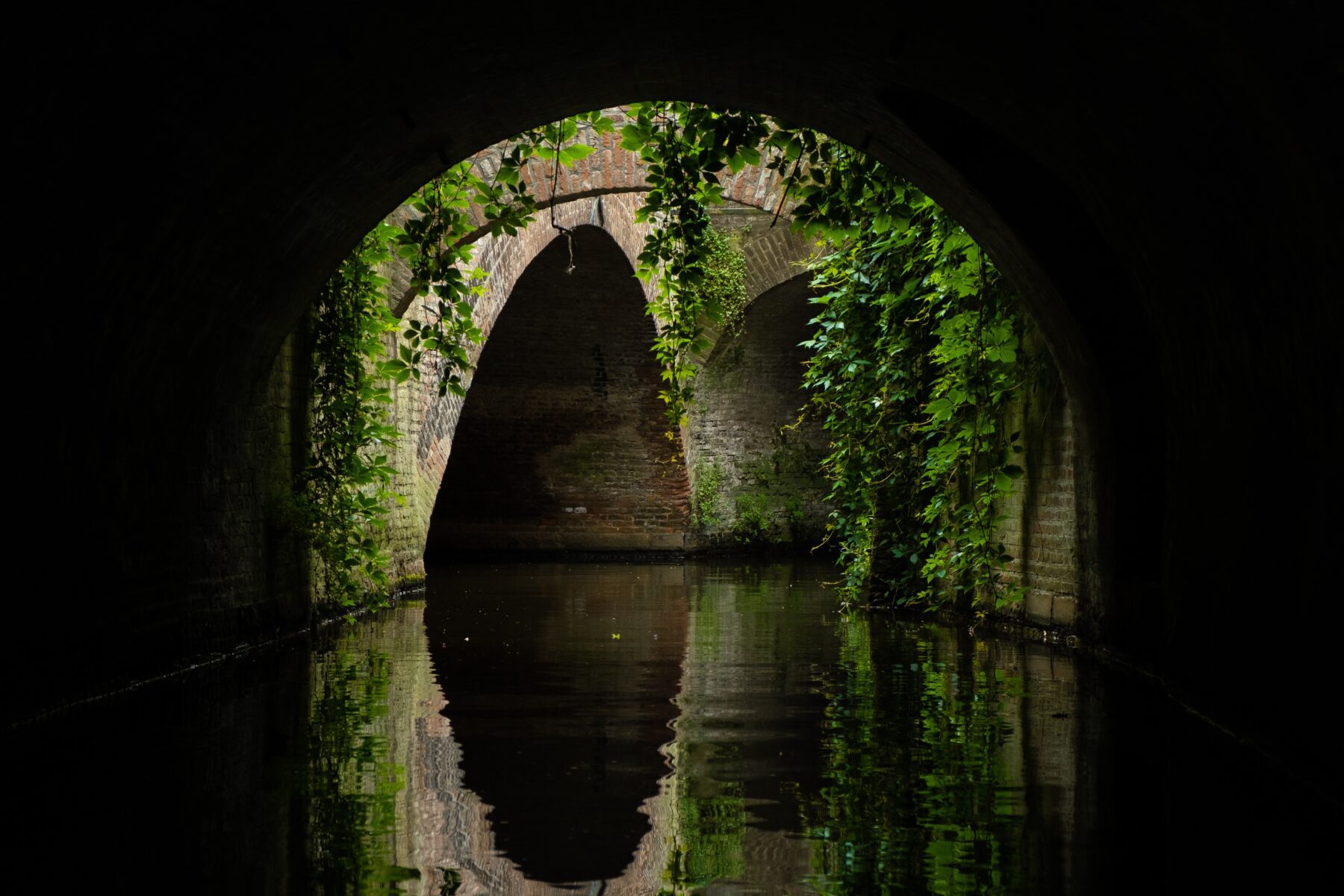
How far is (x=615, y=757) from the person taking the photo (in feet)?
16.1

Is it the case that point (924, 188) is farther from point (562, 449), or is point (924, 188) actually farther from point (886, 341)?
point (562, 449)

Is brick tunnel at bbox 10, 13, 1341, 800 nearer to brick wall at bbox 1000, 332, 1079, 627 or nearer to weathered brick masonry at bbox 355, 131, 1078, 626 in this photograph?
brick wall at bbox 1000, 332, 1079, 627

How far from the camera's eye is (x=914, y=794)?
4.30 metres

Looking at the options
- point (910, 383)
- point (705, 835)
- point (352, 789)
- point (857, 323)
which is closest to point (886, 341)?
point (910, 383)

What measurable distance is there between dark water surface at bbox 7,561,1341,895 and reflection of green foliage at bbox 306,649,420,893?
0.04 ft

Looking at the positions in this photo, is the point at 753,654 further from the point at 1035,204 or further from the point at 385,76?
the point at 385,76

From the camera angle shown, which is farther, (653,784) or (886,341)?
(886,341)

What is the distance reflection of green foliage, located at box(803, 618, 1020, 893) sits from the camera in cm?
342

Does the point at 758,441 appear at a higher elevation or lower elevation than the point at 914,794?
higher

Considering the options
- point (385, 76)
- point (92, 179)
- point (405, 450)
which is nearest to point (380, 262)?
point (405, 450)

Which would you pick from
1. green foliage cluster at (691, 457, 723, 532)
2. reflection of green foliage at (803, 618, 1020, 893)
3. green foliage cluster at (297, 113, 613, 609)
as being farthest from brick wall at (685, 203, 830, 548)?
reflection of green foliage at (803, 618, 1020, 893)

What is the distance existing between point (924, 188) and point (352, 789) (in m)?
4.96

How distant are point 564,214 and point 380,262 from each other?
526 cm

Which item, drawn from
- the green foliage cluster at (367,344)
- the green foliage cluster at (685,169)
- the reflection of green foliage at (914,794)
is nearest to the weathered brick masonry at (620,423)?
the green foliage cluster at (685,169)
